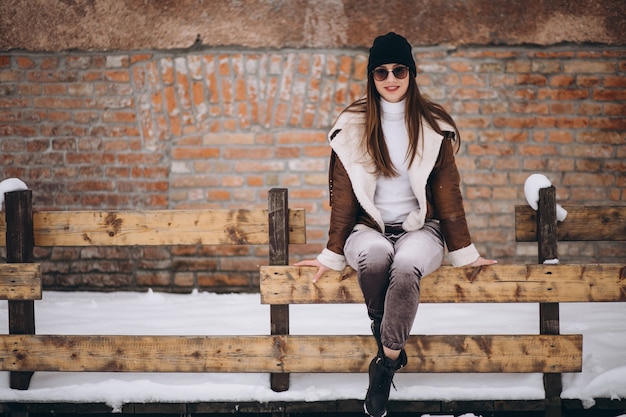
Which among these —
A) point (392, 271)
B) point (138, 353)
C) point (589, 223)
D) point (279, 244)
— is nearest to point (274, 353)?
point (279, 244)

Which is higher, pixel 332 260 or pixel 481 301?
pixel 332 260

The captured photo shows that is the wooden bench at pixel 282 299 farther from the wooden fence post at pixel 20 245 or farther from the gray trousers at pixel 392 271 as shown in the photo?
the gray trousers at pixel 392 271

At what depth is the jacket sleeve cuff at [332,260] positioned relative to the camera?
2.65m

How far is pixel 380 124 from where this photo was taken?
8.60 feet

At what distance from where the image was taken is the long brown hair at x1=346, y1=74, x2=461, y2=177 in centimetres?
256

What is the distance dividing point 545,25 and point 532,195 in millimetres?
1857

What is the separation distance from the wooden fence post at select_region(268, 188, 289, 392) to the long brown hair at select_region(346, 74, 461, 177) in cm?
49

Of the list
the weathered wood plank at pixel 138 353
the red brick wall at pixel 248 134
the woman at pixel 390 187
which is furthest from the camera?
the red brick wall at pixel 248 134

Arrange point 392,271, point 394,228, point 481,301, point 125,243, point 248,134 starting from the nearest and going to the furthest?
1. point 392,271
2. point 394,228
3. point 481,301
4. point 125,243
5. point 248,134

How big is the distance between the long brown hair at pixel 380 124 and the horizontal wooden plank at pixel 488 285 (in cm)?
53

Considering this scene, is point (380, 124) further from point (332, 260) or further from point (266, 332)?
point (266, 332)

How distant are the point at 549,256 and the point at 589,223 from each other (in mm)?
290

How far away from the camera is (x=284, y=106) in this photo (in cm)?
416

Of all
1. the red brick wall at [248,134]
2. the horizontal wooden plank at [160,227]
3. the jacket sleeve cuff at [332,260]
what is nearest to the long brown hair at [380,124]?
the jacket sleeve cuff at [332,260]
